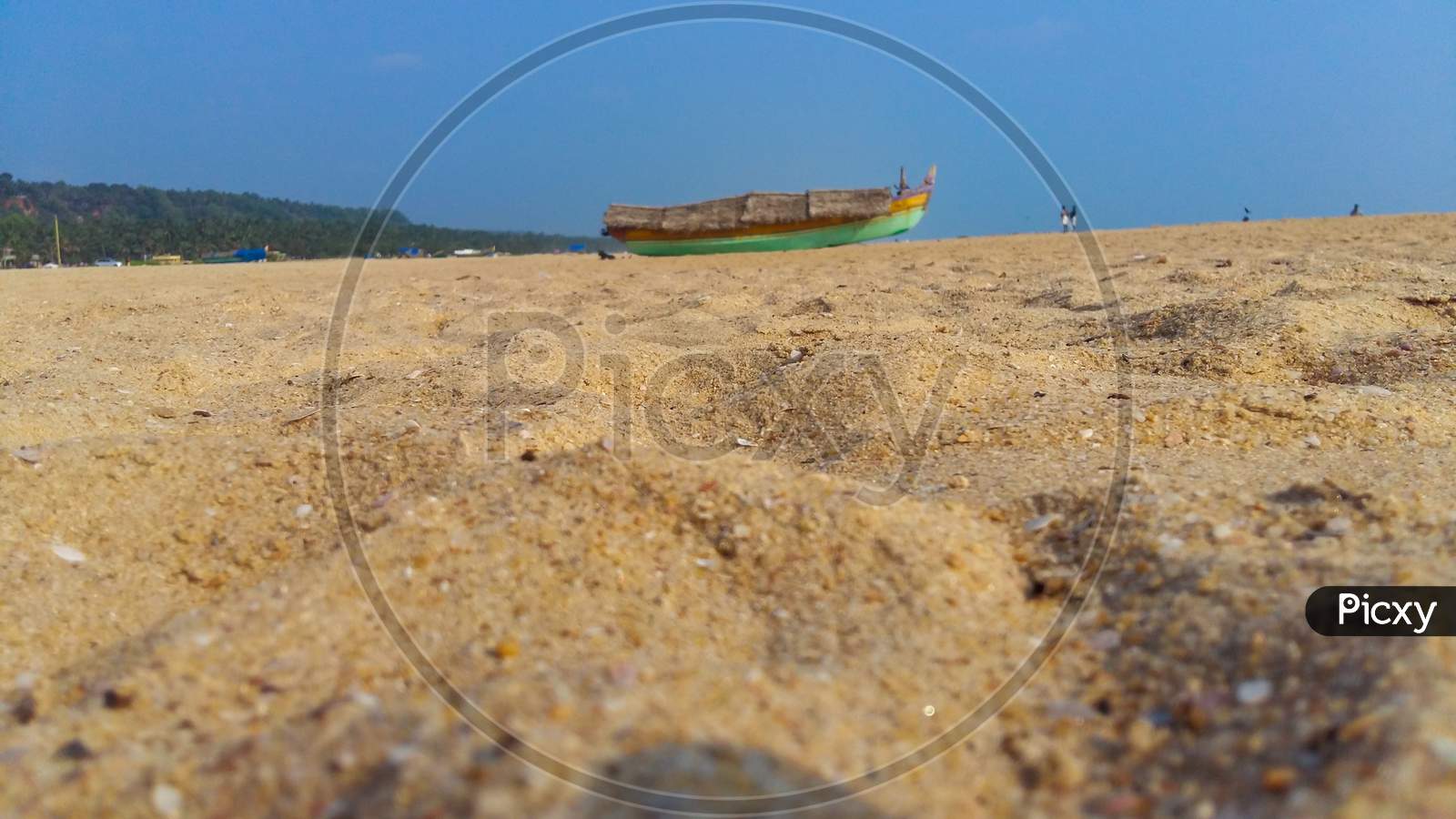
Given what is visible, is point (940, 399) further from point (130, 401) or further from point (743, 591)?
point (130, 401)

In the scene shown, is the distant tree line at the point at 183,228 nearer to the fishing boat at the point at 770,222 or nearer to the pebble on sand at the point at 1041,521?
the fishing boat at the point at 770,222

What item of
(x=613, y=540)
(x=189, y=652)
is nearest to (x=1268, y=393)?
(x=613, y=540)

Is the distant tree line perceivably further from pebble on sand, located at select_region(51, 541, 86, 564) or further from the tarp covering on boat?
pebble on sand, located at select_region(51, 541, 86, 564)

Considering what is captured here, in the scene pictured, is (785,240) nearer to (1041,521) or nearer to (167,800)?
(1041,521)

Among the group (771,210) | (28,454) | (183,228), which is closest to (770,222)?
(771,210)

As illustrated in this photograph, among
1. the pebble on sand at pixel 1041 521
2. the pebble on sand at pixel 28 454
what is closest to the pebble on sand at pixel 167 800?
the pebble on sand at pixel 1041 521

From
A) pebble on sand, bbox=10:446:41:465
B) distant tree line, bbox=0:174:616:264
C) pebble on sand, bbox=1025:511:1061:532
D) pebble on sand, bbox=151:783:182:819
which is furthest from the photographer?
distant tree line, bbox=0:174:616:264

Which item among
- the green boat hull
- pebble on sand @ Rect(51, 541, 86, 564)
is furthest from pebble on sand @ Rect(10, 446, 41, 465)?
the green boat hull
